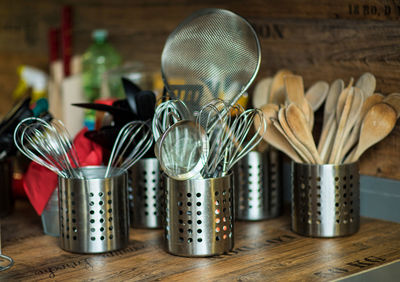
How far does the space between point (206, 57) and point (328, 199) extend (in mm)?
297

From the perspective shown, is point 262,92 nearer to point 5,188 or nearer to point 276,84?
point 276,84

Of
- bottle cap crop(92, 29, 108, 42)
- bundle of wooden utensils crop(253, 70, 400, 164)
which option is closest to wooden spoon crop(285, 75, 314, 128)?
bundle of wooden utensils crop(253, 70, 400, 164)

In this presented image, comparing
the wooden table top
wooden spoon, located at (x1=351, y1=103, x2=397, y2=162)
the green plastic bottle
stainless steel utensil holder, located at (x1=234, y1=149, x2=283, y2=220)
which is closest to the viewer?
the wooden table top

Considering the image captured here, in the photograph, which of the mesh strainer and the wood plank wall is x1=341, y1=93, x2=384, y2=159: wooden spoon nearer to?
the wood plank wall

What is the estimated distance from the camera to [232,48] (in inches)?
39.2

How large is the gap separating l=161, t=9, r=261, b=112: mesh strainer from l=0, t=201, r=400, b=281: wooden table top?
23 cm

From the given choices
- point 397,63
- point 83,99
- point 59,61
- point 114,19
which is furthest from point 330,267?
point 59,61

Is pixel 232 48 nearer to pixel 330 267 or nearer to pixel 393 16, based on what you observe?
pixel 393 16

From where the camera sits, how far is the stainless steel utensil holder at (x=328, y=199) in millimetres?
947

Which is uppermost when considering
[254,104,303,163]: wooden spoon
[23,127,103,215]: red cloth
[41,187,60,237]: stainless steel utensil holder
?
[254,104,303,163]: wooden spoon

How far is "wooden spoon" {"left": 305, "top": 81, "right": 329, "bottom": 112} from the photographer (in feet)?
3.51

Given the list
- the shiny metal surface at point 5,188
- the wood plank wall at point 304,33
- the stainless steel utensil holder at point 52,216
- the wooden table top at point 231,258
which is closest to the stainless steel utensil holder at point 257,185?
the wooden table top at point 231,258

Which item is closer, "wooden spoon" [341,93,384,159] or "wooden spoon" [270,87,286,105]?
"wooden spoon" [341,93,384,159]

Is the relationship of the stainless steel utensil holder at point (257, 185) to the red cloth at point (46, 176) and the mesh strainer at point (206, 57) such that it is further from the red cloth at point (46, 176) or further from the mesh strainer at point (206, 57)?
the red cloth at point (46, 176)
